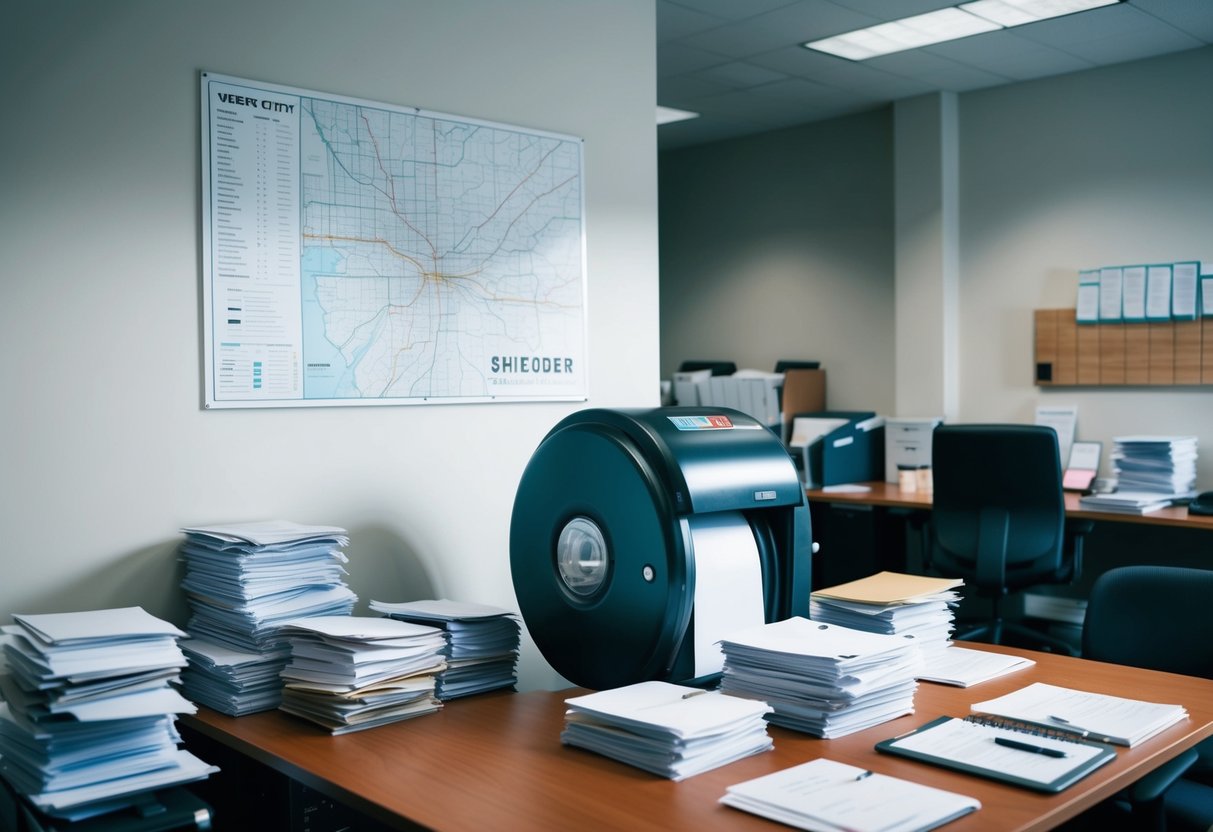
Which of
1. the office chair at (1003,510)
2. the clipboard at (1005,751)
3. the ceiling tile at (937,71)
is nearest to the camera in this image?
the clipboard at (1005,751)

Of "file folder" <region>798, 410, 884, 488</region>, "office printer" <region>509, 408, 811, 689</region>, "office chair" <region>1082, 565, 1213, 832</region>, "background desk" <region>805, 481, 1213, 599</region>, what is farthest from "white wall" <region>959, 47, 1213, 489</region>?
"office printer" <region>509, 408, 811, 689</region>

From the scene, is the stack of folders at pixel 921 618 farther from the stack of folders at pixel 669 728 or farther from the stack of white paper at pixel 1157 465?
the stack of white paper at pixel 1157 465

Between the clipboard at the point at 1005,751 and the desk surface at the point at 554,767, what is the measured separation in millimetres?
17

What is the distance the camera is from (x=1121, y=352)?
5035 millimetres

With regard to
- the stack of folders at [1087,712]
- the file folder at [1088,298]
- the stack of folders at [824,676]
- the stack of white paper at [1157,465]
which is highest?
the file folder at [1088,298]

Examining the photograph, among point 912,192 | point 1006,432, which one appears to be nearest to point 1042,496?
point 1006,432

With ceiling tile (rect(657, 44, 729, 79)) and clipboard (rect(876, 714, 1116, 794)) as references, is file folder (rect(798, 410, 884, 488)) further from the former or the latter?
clipboard (rect(876, 714, 1116, 794))

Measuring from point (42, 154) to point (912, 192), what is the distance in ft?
15.1

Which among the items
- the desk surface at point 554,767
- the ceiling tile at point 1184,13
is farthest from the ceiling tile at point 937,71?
the desk surface at point 554,767

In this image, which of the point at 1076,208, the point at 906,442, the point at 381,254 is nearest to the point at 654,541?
the point at 381,254

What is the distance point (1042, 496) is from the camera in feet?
14.1

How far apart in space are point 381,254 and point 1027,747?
180cm

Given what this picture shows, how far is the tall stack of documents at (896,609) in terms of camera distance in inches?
85.1

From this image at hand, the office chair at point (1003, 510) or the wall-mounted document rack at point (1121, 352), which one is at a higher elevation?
the wall-mounted document rack at point (1121, 352)
